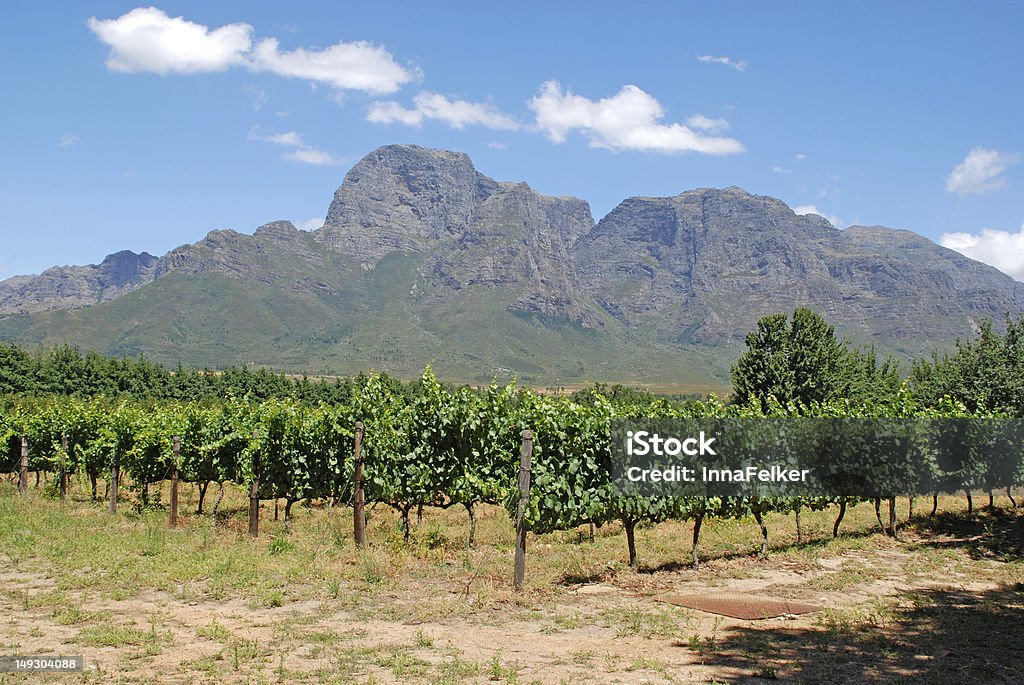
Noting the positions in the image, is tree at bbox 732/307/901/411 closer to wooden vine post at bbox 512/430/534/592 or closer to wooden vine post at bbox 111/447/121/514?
wooden vine post at bbox 111/447/121/514

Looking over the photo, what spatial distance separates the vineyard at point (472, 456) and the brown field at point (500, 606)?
953 mm

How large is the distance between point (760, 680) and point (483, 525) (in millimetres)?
13140

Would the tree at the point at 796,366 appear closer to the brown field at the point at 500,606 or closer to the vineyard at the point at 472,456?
the vineyard at the point at 472,456

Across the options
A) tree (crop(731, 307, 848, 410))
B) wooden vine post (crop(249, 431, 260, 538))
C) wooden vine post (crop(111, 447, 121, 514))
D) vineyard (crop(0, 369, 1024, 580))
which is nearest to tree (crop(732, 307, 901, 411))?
tree (crop(731, 307, 848, 410))

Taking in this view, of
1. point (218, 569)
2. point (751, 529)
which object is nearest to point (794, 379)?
point (751, 529)

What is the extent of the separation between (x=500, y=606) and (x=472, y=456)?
537cm

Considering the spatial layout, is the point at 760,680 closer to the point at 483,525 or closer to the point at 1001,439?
the point at 483,525

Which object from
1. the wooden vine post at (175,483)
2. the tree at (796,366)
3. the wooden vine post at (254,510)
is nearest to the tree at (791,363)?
the tree at (796,366)

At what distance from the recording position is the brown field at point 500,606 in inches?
307

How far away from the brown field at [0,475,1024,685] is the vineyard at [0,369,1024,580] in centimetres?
95

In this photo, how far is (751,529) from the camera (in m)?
18.6

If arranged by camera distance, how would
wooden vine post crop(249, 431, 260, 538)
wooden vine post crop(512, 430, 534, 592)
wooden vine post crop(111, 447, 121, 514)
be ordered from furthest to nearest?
wooden vine post crop(111, 447, 121, 514)
wooden vine post crop(249, 431, 260, 538)
wooden vine post crop(512, 430, 534, 592)

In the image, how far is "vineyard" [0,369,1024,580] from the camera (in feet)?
43.8

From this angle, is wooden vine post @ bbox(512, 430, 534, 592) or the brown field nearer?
the brown field
